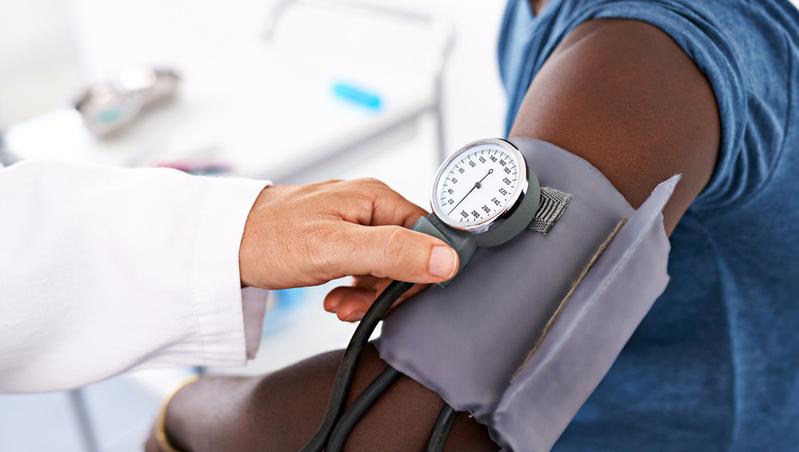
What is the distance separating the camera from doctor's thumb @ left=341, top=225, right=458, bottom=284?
684 mm

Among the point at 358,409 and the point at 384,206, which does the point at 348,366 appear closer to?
the point at 358,409

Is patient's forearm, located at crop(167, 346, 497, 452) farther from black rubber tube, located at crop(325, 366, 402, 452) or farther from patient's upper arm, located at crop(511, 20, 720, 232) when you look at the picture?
patient's upper arm, located at crop(511, 20, 720, 232)

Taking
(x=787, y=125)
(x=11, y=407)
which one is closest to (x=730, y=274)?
(x=787, y=125)

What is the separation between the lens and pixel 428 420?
69 centimetres

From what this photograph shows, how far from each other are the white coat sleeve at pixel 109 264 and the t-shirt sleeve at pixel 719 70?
0.40 meters

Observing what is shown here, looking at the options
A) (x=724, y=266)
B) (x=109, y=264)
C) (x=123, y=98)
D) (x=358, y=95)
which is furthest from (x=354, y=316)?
(x=123, y=98)

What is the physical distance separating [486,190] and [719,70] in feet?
0.80

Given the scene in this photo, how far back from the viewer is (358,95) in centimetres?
186

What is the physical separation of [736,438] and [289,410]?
21.5 inches

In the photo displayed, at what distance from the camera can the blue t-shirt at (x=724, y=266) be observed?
0.78 m

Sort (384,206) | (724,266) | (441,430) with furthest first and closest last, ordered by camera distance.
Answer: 1. (724,266)
2. (384,206)
3. (441,430)

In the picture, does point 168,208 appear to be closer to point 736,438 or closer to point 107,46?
point 736,438

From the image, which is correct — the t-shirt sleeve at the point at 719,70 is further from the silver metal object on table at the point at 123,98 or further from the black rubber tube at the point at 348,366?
the silver metal object on table at the point at 123,98

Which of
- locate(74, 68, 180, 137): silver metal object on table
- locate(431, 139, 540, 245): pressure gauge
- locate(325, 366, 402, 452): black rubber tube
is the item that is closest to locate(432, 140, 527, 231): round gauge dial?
locate(431, 139, 540, 245): pressure gauge
